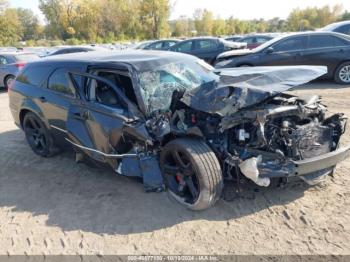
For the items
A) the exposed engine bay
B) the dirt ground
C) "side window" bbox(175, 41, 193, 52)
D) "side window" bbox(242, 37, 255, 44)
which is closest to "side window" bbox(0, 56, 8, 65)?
"side window" bbox(175, 41, 193, 52)

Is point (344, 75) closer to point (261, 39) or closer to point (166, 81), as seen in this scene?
point (166, 81)

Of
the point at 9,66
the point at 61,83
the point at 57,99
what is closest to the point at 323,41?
the point at 61,83

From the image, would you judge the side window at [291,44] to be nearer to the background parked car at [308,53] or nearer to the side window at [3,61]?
the background parked car at [308,53]

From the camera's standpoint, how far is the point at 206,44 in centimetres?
1299

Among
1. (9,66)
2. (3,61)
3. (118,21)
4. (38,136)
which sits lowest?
(38,136)

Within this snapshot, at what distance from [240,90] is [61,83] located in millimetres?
2532

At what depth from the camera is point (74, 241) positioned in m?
3.12

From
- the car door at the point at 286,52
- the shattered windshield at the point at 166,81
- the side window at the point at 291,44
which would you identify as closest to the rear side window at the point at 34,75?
the shattered windshield at the point at 166,81

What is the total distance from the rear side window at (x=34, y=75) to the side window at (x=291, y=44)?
6.98 metres

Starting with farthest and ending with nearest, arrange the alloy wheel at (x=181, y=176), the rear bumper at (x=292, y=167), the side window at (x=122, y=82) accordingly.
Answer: the side window at (x=122, y=82) → the alloy wheel at (x=181, y=176) → the rear bumper at (x=292, y=167)

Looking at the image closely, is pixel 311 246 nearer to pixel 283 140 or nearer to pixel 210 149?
pixel 283 140

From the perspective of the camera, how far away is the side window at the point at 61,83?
4367 millimetres

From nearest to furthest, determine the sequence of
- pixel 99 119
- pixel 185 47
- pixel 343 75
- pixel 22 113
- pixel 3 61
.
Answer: pixel 99 119 < pixel 22 113 < pixel 343 75 < pixel 3 61 < pixel 185 47

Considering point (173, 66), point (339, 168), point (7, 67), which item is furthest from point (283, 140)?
point (7, 67)
